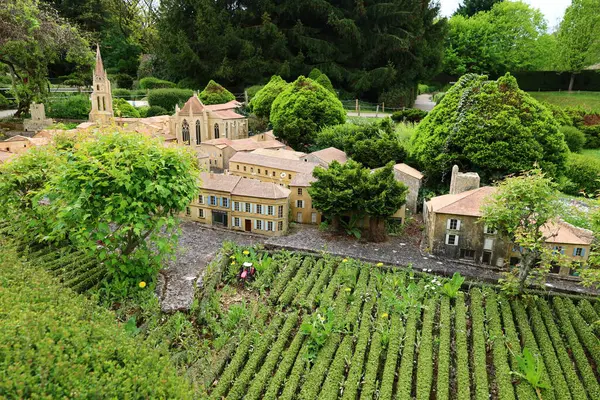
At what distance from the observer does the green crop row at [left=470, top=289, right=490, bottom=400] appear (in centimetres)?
1389

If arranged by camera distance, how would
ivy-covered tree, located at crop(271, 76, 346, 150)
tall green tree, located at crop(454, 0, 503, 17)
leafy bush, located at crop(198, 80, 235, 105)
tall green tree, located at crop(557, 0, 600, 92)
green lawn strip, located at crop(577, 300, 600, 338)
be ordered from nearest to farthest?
green lawn strip, located at crop(577, 300, 600, 338) → ivy-covered tree, located at crop(271, 76, 346, 150) → leafy bush, located at crop(198, 80, 235, 105) → tall green tree, located at crop(557, 0, 600, 92) → tall green tree, located at crop(454, 0, 503, 17)

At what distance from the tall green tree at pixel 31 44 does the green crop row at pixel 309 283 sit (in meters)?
31.5

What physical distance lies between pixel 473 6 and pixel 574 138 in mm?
48084

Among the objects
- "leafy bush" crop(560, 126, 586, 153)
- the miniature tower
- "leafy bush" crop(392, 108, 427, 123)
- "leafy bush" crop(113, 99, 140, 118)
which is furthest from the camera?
"leafy bush" crop(392, 108, 427, 123)

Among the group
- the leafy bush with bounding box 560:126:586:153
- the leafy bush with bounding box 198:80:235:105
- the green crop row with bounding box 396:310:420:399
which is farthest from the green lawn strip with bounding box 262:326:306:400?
the leafy bush with bounding box 198:80:235:105

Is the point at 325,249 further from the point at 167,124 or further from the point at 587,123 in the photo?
the point at 587,123

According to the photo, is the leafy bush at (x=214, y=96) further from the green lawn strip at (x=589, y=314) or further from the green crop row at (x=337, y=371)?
the green lawn strip at (x=589, y=314)

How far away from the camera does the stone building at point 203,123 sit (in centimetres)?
3569

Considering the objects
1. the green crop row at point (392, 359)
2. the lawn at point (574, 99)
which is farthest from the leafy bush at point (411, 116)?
the green crop row at point (392, 359)

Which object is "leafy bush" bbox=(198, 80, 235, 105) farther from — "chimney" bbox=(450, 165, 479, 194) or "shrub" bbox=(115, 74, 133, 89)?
"chimney" bbox=(450, 165, 479, 194)

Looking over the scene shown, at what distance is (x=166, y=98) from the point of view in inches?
1976

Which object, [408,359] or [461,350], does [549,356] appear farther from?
[408,359]

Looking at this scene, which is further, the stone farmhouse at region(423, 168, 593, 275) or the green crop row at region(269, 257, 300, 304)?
the stone farmhouse at region(423, 168, 593, 275)

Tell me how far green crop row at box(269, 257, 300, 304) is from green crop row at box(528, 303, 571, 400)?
10120 millimetres
